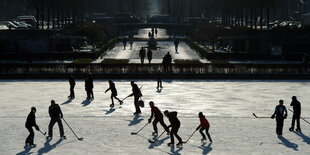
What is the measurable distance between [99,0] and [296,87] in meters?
114

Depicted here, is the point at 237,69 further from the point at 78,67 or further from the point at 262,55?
the point at 262,55

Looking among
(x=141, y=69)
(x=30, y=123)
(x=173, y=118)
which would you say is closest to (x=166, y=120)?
(x=173, y=118)

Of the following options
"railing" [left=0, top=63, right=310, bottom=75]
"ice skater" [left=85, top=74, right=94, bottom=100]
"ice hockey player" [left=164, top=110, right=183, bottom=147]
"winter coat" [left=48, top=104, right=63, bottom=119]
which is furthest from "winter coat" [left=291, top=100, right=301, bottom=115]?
"railing" [left=0, top=63, right=310, bottom=75]

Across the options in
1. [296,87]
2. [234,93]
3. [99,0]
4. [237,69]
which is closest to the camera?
[234,93]

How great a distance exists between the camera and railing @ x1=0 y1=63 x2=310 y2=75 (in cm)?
4303

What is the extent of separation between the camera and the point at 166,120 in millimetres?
26375

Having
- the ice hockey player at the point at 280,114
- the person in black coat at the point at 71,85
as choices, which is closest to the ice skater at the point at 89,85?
the person in black coat at the point at 71,85

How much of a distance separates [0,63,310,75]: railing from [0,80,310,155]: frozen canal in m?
2.13

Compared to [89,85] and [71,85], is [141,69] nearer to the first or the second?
[71,85]

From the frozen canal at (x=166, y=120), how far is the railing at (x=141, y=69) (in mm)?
2130

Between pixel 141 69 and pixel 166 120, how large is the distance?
1732 cm

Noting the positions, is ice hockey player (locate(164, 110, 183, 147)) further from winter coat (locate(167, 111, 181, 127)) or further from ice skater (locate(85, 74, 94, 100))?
ice skater (locate(85, 74, 94, 100))

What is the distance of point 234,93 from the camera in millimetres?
34562

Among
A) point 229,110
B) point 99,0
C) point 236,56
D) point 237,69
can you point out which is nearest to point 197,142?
point 229,110
